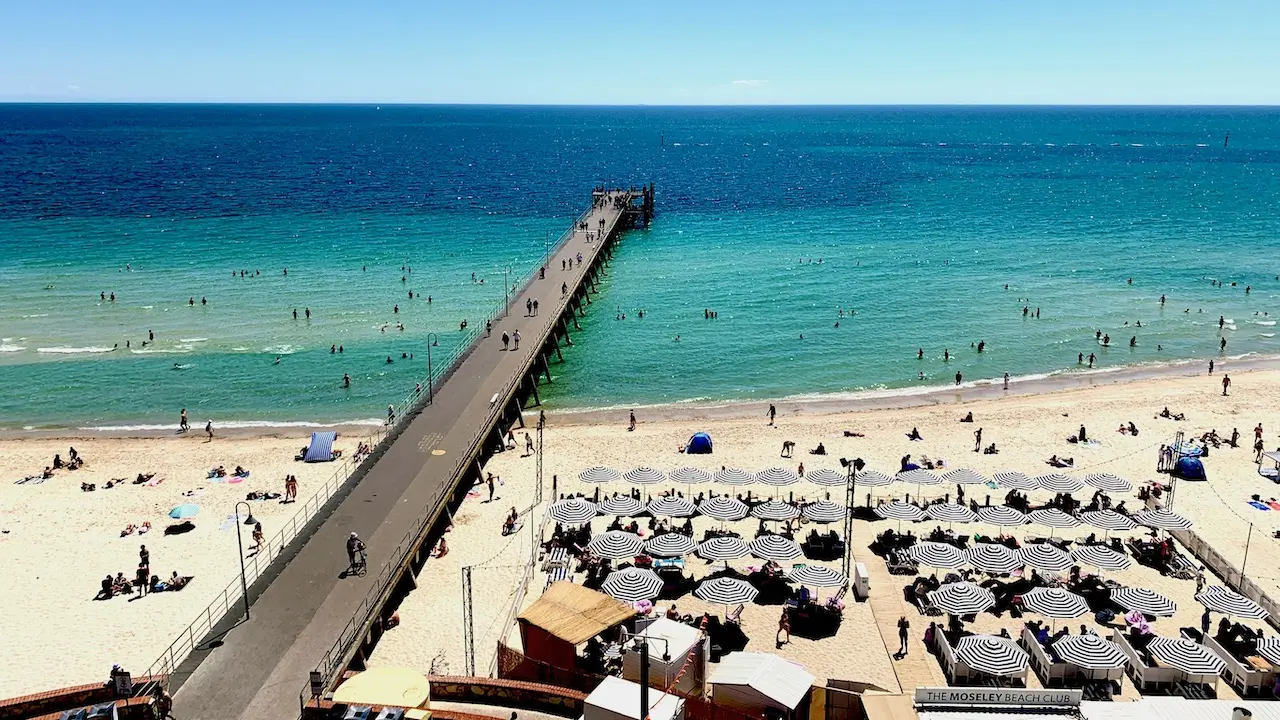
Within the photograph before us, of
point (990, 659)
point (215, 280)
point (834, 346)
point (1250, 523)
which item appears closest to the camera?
point (990, 659)

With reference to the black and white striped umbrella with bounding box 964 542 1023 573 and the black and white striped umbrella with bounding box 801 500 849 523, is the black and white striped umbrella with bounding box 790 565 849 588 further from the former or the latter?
the black and white striped umbrella with bounding box 964 542 1023 573

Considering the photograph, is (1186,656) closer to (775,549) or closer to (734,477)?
(775,549)

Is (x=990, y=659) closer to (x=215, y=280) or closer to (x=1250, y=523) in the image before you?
(x=1250, y=523)

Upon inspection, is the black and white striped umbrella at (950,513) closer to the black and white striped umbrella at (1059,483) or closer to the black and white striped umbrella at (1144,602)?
the black and white striped umbrella at (1059,483)

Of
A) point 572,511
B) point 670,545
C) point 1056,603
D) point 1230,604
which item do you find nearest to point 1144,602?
point 1230,604

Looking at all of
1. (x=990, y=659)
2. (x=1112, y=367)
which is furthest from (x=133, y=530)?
(x=1112, y=367)

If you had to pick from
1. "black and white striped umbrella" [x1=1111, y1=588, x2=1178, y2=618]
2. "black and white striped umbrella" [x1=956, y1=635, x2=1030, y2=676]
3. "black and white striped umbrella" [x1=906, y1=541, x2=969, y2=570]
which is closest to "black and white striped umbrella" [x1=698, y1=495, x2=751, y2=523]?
"black and white striped umbrella" [x1=906, y1=541, x2=969, y2=570]
